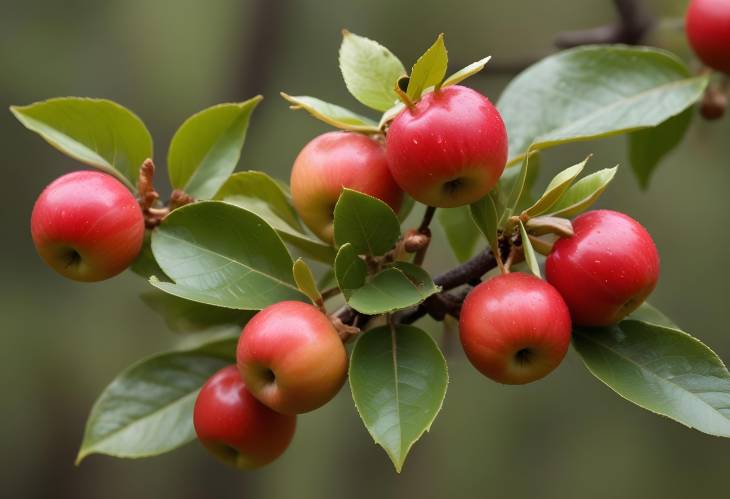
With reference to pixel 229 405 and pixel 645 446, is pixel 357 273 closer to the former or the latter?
pixel 229 405

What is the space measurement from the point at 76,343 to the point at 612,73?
2.22 meters

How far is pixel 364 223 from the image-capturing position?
846 millimetres

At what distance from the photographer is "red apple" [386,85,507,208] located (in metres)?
0.78

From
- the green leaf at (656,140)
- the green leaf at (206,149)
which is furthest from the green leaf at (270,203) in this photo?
the green leaf at (656,140)

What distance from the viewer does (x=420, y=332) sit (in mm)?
874

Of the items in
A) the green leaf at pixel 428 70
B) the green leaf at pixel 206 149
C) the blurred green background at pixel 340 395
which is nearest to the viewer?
the green leaf at pixel 428 70

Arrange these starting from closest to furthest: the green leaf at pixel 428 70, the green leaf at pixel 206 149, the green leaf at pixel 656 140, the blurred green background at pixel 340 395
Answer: the green leaf at pixel 428 70 < the green leaf at pixel 206 149 < the green leaf at pixel 656 140 < the blurred green background at pixel 340 395

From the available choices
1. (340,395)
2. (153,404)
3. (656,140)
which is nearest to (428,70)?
(153,404)

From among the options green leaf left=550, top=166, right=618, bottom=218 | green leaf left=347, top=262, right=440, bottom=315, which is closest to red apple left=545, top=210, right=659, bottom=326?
green leaf left=550, top=166, right=618, bottom=218

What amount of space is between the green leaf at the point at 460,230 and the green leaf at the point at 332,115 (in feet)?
0.85

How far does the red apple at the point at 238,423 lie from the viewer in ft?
2.92

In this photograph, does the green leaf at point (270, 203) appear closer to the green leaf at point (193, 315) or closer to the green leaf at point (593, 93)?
the green leaf at point (193, 315)

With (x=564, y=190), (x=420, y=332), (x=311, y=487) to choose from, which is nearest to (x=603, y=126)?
(x=564, y=190)

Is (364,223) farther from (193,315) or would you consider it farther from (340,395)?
(340,395)
